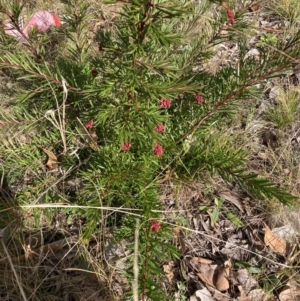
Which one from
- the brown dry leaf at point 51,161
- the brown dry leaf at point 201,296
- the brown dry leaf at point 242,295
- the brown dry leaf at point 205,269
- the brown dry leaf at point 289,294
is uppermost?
the brown dry leaf at point 51,161

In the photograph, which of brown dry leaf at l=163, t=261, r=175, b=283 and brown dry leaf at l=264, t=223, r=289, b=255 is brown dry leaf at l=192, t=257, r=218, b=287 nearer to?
brown dry leaf at l=163, t=261, r=175, b=283

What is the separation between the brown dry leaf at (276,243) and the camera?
71.6 inches

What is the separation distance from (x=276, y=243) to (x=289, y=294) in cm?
24

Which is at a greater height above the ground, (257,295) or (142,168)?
(142,168)

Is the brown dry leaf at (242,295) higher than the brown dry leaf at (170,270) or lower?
lower

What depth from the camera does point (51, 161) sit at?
1972 millimetres

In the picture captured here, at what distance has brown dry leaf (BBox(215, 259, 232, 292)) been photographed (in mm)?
1712

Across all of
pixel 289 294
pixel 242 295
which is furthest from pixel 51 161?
pixel 289 294

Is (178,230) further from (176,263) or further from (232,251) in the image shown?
(232,251)

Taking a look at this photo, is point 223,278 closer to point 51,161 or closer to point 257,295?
point 257,295

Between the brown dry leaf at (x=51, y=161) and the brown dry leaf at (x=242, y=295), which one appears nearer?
the brown dry leaf at (x=242, y=295)

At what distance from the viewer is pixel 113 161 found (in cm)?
160

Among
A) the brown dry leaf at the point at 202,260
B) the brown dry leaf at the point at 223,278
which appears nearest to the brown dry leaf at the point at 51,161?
the brown dry leaf at the point at 202,260

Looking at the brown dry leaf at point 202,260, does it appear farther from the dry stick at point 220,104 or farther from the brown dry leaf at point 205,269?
the dry stick at point 220,104
